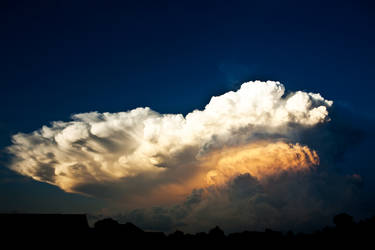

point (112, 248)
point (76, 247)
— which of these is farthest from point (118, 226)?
point (76, 247)

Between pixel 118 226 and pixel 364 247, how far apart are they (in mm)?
106720

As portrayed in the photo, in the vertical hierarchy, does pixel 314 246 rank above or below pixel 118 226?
below

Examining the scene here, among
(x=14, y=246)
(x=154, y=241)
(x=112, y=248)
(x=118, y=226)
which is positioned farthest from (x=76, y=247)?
(x=118, y=226)

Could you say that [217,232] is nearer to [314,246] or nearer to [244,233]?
[244,233]

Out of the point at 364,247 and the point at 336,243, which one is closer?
the point at 364,247

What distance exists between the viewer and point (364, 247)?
10781cm

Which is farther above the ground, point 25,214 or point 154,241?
point 25,214

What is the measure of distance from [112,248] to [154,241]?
3041cm

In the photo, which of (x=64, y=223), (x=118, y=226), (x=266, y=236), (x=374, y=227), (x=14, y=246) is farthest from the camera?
(x=266, y=236)

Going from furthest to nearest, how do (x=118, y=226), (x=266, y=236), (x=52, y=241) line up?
(x=266, y=236) < (x=118, y=226) < (x=52, y=241)

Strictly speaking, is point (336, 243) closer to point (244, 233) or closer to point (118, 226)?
point (244, 233)

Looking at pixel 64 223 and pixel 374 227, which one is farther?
pixel 374 227

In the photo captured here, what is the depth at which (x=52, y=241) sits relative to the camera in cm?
4841


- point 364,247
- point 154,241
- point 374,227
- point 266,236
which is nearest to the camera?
point 154,241
